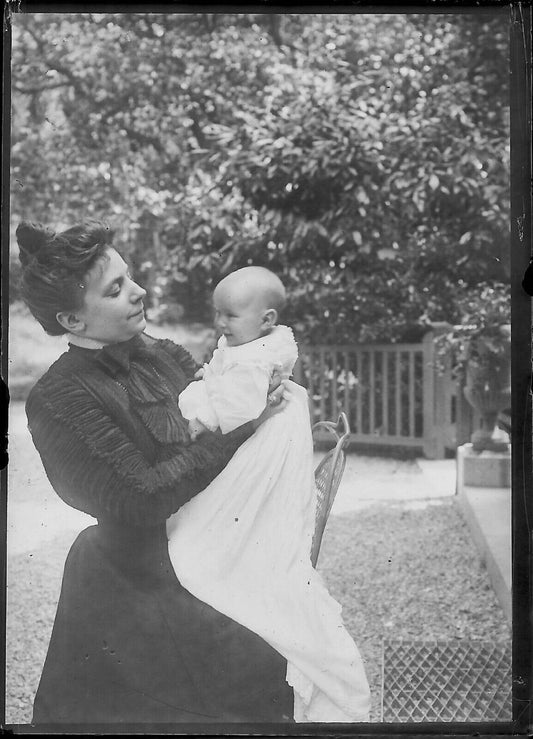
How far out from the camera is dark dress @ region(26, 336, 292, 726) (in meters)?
2.43

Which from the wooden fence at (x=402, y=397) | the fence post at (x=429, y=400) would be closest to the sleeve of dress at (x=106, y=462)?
the wooden fence at (x=402, y=397)

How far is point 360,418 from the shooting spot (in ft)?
9.12

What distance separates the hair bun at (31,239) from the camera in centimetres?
246

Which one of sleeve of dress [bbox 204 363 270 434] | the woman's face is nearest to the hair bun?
the woman's face

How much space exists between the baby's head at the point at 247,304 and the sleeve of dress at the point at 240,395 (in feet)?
0.33

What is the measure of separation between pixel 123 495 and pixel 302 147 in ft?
4.56

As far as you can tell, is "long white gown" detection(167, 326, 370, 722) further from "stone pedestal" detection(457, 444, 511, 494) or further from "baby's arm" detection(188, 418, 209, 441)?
"stone pedestal" detection(457, 444, 511, 494)

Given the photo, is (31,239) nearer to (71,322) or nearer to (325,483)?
(71,322)

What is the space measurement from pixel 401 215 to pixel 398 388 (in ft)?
2.03

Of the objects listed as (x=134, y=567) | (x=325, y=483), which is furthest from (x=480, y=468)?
(x=134, y=567)

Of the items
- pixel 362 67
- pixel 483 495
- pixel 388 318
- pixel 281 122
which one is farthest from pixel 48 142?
pixel 483 495

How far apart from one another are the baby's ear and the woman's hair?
55 cm

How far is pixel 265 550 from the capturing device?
248 centimetres

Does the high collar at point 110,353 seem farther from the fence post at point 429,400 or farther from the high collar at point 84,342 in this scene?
the fence post at point 429,400
